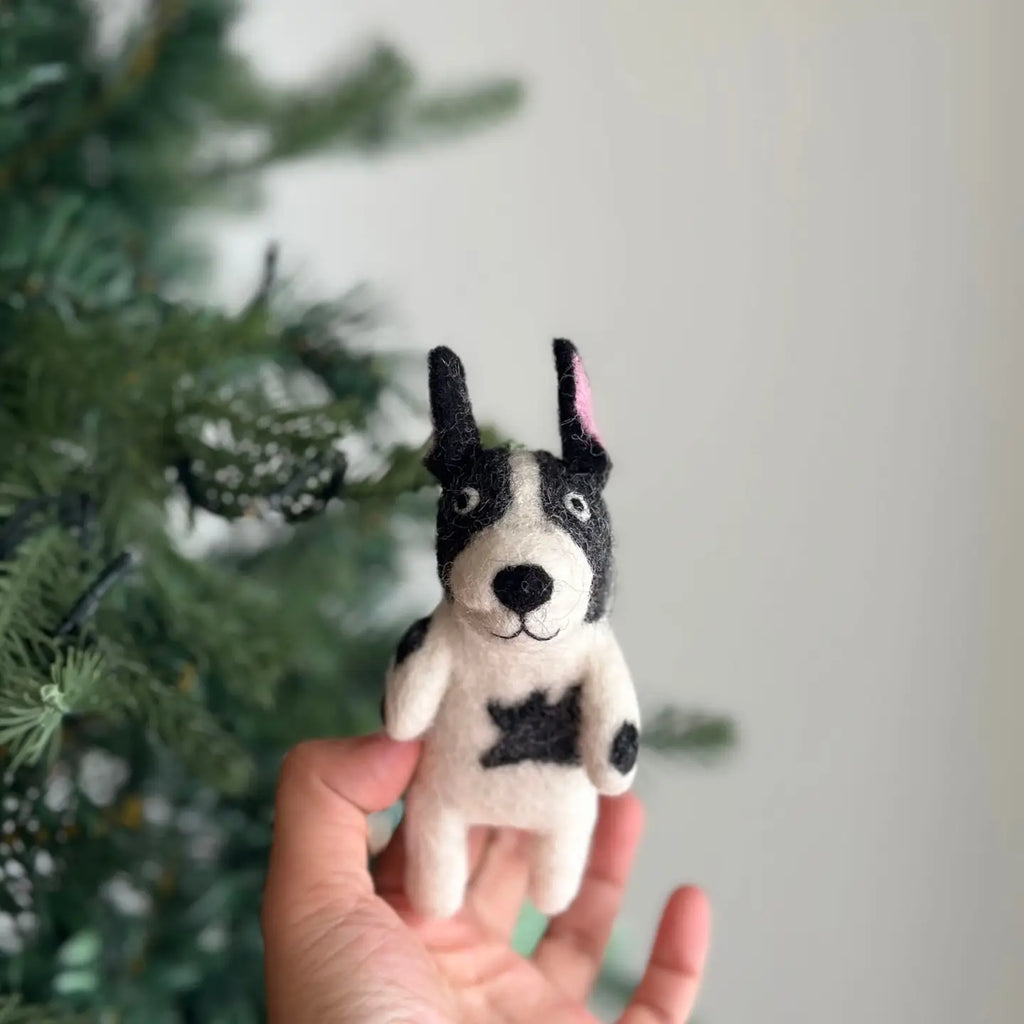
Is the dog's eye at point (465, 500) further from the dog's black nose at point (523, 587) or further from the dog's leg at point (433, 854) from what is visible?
the dog's leg at point (433, 854)

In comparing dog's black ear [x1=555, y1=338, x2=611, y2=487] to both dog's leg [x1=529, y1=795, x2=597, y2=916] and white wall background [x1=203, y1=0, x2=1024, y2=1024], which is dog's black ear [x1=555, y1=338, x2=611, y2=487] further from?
white wall background [x1=203, y1=0, x2=1024, y2=1024]

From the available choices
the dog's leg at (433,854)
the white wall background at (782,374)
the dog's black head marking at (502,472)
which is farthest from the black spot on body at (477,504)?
the white wall background at (782,374)

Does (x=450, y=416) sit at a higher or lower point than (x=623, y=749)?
higher

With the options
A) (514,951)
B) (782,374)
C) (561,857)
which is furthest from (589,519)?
(782,374)

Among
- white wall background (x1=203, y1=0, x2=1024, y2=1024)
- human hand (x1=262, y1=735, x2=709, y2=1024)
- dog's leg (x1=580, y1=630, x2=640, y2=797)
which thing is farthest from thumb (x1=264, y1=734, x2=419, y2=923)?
white wall background (x1=203, y1=0, x2=1024, y2=1024)

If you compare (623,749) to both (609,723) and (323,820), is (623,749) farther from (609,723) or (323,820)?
(323,820)

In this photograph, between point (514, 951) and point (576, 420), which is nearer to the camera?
point (576, 420)

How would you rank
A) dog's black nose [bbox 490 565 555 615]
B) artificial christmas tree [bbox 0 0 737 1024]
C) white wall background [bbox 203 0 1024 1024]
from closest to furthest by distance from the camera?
dog's black nose [bbox 490 565 555 615] < artificial christmas tree [bbox 0 0 737 1024] < white wall background [bbox 203 0 1024 1024]
